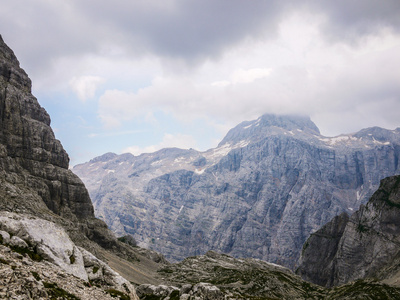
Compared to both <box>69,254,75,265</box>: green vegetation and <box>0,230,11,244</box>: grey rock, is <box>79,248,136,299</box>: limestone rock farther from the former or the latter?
<box>0,230,11,244</box>: grey rock

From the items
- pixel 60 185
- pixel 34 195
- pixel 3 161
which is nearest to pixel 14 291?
pixel 34 195

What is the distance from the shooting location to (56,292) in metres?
40.4

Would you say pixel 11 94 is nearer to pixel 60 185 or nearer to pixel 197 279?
pixel 60 185

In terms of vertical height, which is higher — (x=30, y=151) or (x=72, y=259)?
(x=30, y=151)

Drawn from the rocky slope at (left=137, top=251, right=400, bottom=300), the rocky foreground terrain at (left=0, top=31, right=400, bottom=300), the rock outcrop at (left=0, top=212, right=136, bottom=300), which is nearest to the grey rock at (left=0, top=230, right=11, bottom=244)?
the rock outcrop at (left=0, top=212, right=136, bottom=300)

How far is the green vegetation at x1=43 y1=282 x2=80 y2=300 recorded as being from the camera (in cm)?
3906

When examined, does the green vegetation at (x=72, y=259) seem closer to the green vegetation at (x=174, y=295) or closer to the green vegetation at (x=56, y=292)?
the green vegetation at (x=56, y=292)

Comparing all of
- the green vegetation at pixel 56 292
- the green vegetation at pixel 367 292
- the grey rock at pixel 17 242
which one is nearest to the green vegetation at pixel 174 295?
the grey rock at pixel 17 242

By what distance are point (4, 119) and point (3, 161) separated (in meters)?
27.6

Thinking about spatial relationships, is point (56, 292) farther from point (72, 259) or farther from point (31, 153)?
point (31, 153)

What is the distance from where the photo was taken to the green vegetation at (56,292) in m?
39.1

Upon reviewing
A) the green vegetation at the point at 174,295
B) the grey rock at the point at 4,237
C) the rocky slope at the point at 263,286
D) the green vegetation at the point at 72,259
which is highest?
the grey rock at the point at 4,237

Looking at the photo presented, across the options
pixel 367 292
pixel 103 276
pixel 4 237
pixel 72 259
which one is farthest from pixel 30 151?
pixel 367 292

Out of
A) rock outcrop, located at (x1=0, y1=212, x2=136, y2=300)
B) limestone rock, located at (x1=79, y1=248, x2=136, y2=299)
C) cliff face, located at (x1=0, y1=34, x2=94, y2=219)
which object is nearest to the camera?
rock outcrop, located at (x1=0, y1=212, x2=136, y2=300)
